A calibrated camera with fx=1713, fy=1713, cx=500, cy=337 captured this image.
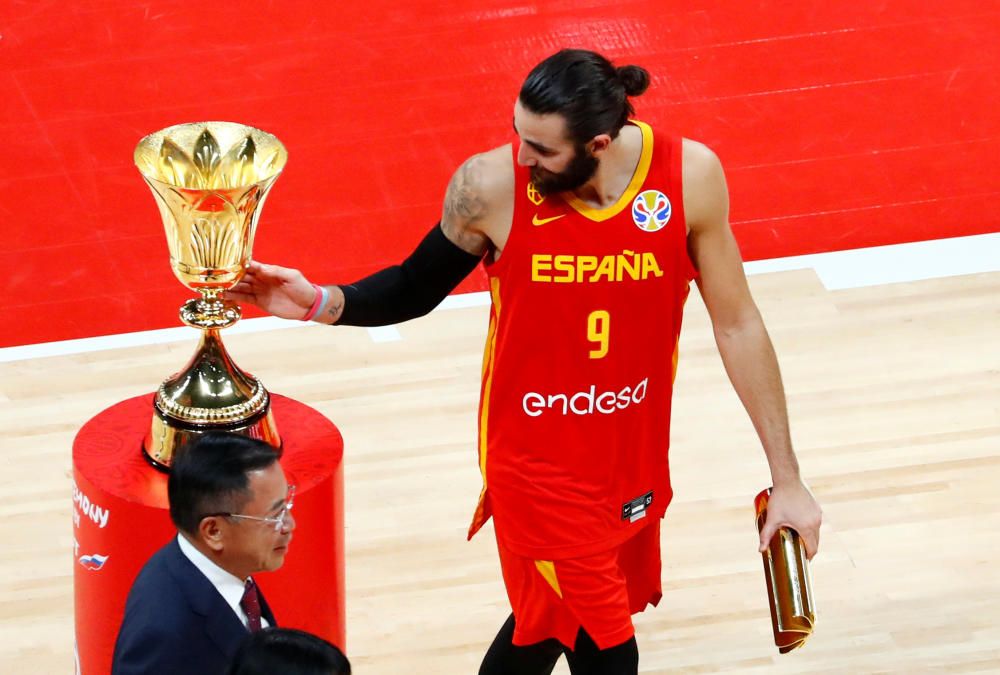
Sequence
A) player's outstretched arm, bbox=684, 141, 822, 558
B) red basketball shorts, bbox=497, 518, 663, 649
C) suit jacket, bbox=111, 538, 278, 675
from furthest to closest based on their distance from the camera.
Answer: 1. red basketball shorts, bbox=497, 518, 663, 649
2. player's outstretched arm, bbox=684, 141, 822, 558
3. suit jacket, bbox=111, 538, 278, 675

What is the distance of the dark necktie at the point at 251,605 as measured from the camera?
9.30ft

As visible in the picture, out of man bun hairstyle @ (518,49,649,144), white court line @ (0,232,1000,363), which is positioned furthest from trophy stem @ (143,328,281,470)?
white court line @ (0,232,1000,363)

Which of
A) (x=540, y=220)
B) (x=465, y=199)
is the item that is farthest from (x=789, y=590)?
(x=465, y=199)

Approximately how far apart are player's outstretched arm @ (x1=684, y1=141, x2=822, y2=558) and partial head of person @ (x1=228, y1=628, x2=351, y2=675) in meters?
1.27

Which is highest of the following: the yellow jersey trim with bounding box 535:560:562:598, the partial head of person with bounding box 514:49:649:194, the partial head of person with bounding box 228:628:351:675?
the partial head of person with bounding box 514:49:649:194

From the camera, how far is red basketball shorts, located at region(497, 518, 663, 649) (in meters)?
3.47

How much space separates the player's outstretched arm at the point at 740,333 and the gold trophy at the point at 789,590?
0.03 meters

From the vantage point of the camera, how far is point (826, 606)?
4.36 m

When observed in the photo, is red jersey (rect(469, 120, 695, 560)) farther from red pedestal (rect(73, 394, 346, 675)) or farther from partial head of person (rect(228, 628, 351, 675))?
partial head of person (rect(228, 628, 351, 675))

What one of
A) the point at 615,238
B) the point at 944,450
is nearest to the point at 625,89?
the point at 615,238

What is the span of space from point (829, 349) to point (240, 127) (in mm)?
2704

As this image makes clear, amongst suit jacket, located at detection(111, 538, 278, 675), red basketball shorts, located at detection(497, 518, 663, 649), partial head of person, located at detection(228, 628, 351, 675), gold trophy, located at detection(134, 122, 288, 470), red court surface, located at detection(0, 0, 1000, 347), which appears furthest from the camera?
red court surface, located at detection(0, 0, 1000, 347)

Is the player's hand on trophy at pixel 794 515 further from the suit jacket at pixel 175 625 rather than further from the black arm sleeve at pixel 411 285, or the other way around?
the suit jacket at pixel 175 625

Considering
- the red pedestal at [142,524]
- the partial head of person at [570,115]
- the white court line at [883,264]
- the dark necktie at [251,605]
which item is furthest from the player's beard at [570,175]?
the white court line at [883,264]
